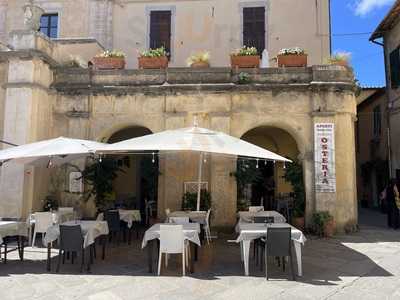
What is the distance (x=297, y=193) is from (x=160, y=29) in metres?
8.97

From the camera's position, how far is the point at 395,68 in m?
17.2

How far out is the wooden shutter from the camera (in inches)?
651

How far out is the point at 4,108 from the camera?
38.7 ft

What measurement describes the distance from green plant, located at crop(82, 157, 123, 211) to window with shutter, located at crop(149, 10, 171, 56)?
648cm

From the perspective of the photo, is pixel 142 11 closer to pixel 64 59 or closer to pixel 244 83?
pixel 64 59

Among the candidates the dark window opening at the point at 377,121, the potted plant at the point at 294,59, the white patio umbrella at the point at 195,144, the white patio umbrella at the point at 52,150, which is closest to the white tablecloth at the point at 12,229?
the white patio umbrella at the point at 52,150

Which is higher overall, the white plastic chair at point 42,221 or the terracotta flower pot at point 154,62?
the terracotta flower pot at point 154,62

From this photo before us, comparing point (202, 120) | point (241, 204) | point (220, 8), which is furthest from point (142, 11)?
point (241, 204)

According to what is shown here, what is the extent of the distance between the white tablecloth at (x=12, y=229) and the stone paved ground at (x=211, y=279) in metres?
0.58

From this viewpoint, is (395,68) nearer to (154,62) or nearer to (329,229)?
(329,229)

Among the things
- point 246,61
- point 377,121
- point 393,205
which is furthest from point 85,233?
point 377,121

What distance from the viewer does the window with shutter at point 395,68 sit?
55.5 feet

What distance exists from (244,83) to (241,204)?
359 cm

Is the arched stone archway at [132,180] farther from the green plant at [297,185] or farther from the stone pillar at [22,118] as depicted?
the green plant at [297,185]
